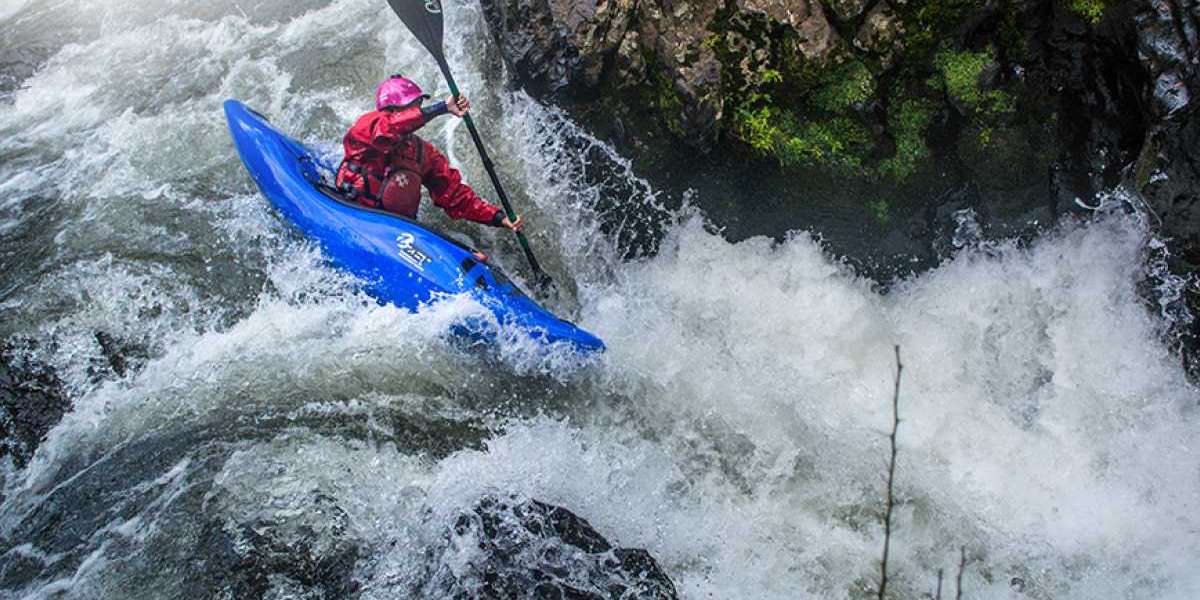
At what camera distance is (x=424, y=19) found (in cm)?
541

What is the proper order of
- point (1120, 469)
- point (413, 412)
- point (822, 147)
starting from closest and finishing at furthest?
point (1120, 469) < point (413, 412) < point (822, 147)

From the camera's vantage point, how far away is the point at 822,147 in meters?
4.83

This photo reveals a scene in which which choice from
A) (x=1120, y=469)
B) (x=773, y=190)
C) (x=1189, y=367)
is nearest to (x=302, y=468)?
(x=773, y=190)

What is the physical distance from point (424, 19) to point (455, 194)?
1238 mm

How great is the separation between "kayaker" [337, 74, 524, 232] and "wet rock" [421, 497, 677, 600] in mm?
1908

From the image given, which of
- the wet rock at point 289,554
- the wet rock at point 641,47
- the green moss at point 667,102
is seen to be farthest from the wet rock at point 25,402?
the green moss at point 667,102

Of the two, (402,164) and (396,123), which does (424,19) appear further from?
(402,164)

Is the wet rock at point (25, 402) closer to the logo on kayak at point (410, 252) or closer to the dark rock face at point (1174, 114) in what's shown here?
the logo on kayak at point (410, 252)

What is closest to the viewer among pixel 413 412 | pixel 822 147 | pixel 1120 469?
pixel 1120 469

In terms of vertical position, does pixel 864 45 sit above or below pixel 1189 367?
above

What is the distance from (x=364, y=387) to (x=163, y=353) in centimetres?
141

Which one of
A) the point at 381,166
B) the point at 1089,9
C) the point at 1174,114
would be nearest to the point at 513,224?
the point at 381,166

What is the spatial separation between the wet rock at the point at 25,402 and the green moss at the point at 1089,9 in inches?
242

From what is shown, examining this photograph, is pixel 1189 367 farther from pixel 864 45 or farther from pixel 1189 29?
pixel 864 45
